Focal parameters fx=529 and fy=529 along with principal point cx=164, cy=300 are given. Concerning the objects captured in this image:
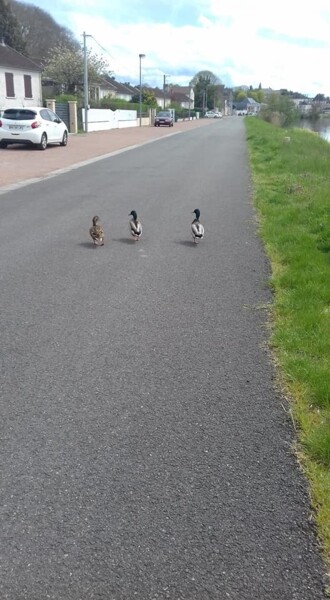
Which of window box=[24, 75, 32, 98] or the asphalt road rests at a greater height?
window box=[24, 75, 32, 98]

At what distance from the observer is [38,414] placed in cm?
312

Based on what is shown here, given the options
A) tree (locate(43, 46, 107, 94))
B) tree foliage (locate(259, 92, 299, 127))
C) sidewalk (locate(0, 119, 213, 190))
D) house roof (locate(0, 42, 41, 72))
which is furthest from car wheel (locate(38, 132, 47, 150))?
tree foliage (locate(259, 92, 299, 127))

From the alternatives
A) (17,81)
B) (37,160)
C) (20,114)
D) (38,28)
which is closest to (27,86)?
(17,81)

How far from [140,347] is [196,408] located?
965 mm

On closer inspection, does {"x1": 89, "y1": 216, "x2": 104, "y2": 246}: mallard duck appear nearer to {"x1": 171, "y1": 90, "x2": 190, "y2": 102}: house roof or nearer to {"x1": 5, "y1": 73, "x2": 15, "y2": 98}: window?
{"x1": 5, "y1": 73, "x2": 15, "y2": 98}: window

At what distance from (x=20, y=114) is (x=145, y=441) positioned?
2024cm

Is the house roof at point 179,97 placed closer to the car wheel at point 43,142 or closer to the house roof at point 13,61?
the house roof at point 13,61

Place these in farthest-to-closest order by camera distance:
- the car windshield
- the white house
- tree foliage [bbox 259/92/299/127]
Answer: tree foliage [bbox 259/92/299/127] < the white house < the car windshield

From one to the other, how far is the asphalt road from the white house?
1503 inches

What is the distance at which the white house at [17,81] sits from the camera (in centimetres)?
3991

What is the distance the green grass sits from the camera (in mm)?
2787

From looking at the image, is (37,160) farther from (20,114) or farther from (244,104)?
(244,104)

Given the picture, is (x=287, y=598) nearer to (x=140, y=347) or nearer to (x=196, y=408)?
(x=196, y=408)

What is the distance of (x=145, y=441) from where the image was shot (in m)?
2.90
